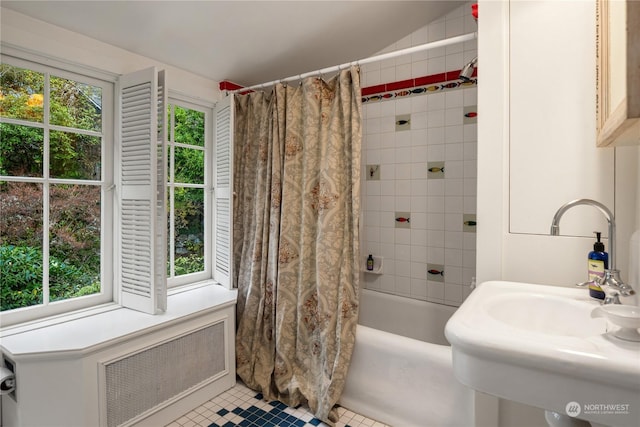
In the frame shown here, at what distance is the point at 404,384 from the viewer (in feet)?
6.01

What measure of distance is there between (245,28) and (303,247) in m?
1.41

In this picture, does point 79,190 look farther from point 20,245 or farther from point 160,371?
point 160,371

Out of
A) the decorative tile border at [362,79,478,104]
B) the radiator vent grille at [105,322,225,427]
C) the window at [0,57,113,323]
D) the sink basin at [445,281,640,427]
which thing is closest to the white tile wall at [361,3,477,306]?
the decorative tile border at [362,79,478,104]

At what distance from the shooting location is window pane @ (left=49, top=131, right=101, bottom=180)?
1.87 metres

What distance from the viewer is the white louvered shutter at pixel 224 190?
2449 mm

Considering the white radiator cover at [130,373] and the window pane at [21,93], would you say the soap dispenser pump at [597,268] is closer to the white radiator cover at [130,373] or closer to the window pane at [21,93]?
the white radiator cover at [130,373]

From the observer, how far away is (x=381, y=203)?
9.25 feet

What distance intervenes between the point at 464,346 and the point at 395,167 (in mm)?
2049

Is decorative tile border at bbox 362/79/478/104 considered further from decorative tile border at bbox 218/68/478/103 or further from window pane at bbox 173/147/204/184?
window pane at bbox 173/147/204/184

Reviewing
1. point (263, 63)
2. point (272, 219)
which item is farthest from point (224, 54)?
point (272, 219)

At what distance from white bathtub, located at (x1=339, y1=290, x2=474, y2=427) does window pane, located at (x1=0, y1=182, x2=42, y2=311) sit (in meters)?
1.80

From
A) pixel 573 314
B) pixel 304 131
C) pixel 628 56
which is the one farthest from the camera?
pixel 304 131

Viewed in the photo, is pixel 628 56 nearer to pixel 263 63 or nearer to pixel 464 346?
pixel 464 346

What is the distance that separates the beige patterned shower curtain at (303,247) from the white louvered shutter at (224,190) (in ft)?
0.40
